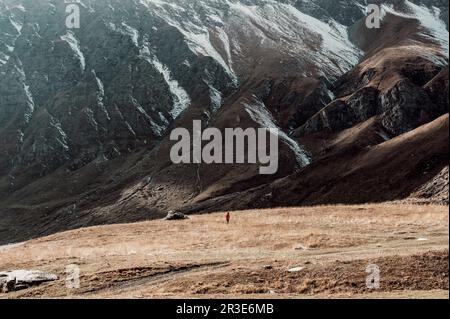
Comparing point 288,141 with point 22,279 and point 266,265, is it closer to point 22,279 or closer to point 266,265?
point 22,279

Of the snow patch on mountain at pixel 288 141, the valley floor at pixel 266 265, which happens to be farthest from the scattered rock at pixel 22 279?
the snow patch on mountain at pixel 288 141

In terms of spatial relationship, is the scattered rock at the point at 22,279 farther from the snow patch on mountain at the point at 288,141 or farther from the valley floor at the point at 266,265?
the snow patch on mountain at the point at 288,141

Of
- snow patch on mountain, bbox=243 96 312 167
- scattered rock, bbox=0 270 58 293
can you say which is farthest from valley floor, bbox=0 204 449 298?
snow patch on mountain, bbox=243 96 312 167

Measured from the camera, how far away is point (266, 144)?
177750 millimetres

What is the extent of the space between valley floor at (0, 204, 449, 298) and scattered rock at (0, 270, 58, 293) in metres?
1.10

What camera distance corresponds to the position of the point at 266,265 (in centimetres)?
2859

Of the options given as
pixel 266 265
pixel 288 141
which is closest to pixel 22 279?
pixel 266 265

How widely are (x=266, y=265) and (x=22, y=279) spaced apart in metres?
14.2

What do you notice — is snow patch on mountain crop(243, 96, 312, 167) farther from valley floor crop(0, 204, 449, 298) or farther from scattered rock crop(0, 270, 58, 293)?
scattered rock crop(0, 270, 58, 293)

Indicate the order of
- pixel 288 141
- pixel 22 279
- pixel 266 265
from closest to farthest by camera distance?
pixel 266 265, pixel 22 279, pixel 288 141

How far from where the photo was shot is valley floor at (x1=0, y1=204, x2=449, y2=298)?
2247 cm

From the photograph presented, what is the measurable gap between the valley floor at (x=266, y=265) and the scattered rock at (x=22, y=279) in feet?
3.62

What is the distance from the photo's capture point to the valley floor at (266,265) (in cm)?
2247
